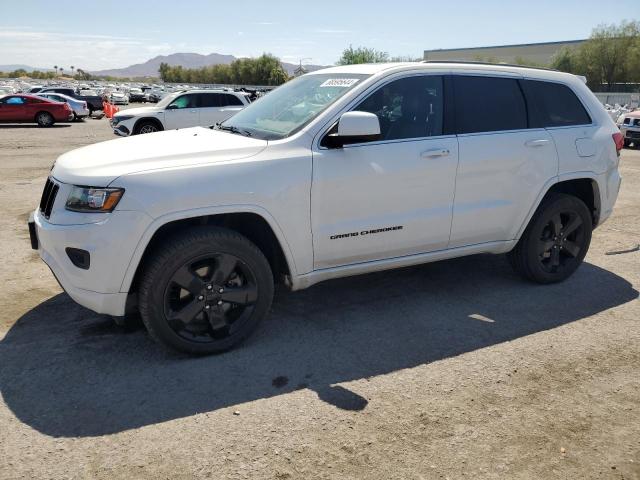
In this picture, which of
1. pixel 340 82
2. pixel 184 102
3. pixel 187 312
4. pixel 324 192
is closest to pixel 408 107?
pixel 340 82

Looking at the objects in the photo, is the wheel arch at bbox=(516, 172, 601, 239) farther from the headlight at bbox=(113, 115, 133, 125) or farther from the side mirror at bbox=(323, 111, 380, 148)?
the headlight at bbox=(113, 115, 133, 125)

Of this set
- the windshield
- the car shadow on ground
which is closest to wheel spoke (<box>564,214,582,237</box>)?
the car shadow on ground

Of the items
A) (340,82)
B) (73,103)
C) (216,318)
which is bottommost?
(216,318)

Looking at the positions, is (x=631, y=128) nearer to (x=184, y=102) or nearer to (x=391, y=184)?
(x=184, y=102)

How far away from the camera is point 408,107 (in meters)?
4.18

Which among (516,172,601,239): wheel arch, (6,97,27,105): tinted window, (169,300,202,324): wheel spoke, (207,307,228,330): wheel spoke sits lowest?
(207,307,228,330): wheel spoke

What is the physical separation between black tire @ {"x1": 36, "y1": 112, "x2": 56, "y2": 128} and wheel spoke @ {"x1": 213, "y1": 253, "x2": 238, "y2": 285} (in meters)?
24.8

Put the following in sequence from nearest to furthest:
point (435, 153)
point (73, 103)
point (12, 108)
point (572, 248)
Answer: point (435, 153) → point (572, 248) → point (12, 108) → point (73, 103)

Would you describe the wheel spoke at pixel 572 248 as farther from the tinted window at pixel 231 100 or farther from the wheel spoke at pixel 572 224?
the tinted window at pixel 231 100

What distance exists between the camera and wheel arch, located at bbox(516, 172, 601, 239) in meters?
4.70

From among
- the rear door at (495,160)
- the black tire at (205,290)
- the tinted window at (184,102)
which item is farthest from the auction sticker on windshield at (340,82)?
the tinted window at (184,102)

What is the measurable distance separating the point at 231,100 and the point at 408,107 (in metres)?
13.5

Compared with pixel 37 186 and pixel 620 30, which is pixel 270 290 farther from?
pixel 620 30

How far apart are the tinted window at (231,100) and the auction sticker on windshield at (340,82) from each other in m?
13.1
